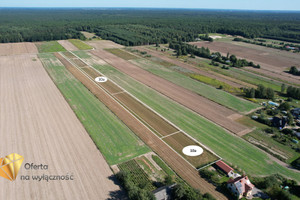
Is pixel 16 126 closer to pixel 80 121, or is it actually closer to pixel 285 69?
pixel 80 121

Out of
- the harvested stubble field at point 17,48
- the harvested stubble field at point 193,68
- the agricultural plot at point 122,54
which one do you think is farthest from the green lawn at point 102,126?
the harvested stubble field at point 17,48

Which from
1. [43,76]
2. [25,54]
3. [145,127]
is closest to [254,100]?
[145,127]

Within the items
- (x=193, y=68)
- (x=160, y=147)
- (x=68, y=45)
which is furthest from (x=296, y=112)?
(x=68, y=45)

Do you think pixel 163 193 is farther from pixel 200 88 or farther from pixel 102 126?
pixel 200 88

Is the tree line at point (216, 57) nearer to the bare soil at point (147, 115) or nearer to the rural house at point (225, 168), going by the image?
the bare soil at point (147, 115)

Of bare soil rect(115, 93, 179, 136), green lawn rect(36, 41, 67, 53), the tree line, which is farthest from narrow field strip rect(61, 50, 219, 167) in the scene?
green lawn rect(36, 41, 67, 53)
